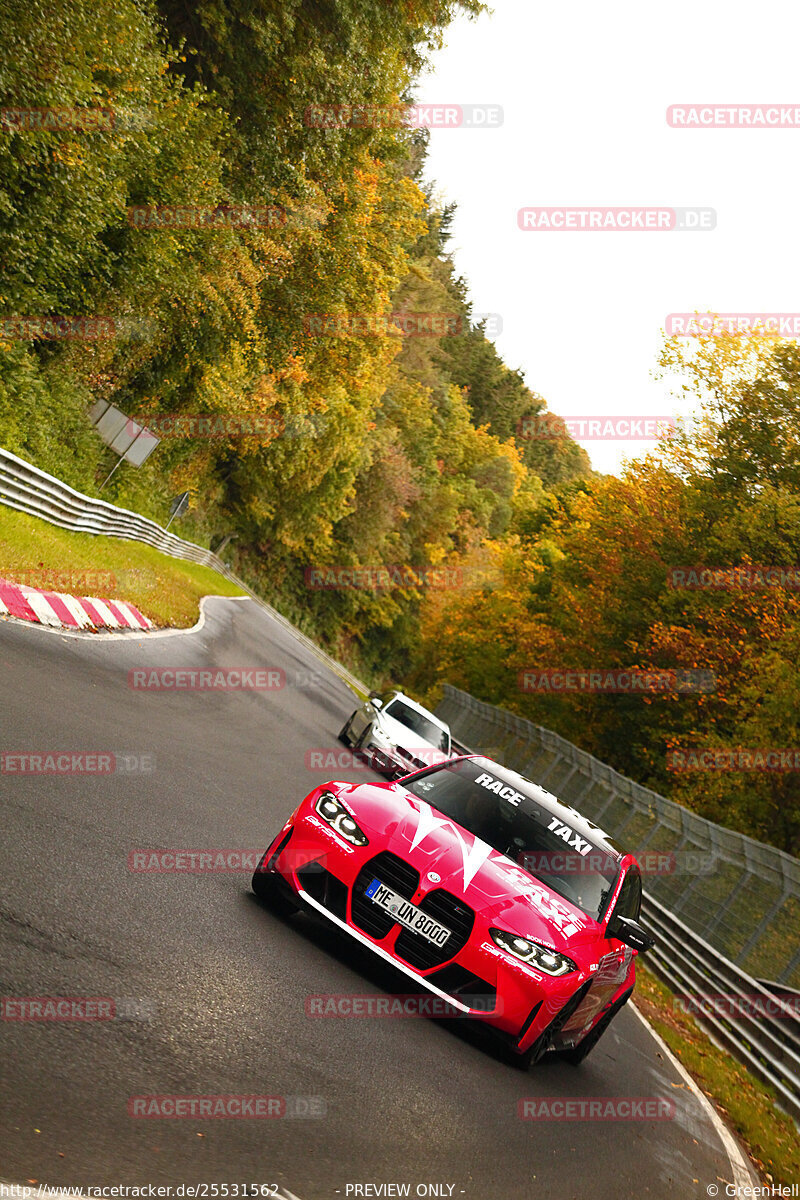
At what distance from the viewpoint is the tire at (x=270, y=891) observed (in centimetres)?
712

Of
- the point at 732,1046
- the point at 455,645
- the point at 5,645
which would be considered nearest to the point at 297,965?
the point at 5,645

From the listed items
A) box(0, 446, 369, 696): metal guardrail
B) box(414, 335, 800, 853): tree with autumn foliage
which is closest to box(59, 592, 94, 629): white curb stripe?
box(0, 446, 369, 696): metal guardrail

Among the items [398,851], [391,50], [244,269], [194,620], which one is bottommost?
[194,620]

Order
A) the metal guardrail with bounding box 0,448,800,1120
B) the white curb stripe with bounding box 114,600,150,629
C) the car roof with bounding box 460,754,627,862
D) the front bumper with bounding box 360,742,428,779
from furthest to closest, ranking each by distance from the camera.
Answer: the front bumper with bounding box 360,742,428,779 → the white curb stripe with bounding box 114,600,150,629 → the metal guardrail with bounding box 0,448,800,1120 → the car roof with bounding box 460,754,627,862

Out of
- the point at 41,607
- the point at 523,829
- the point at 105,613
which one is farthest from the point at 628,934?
the point at 105,613

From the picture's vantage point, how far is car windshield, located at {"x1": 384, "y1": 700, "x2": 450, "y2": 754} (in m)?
21.0

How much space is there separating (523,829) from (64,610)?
9.16 metres

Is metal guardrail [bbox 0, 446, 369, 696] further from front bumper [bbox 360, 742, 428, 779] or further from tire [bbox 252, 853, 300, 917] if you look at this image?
tire [bbox 252, 853, 300, 917]

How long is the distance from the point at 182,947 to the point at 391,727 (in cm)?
1453

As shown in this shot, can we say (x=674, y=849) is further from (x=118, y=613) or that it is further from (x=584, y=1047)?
(x=584, y=1047)

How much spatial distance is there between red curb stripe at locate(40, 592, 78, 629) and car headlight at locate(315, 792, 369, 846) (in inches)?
323

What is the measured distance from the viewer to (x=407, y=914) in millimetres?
6520

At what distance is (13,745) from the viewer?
315 inches

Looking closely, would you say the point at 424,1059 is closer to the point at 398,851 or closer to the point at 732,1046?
the point at 398,851
